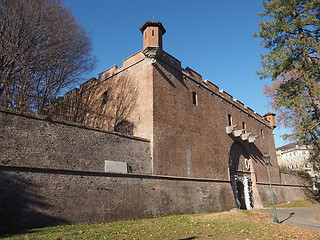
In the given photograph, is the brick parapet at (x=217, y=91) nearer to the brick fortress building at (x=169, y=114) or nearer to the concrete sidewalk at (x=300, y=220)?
the brick fortress building at (x=169, y=114)

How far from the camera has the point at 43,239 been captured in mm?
6387

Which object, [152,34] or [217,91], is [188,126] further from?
[217,91]

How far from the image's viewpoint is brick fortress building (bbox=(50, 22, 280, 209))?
46.3 feet

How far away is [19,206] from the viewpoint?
7863mm

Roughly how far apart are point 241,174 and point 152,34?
50.8 ft

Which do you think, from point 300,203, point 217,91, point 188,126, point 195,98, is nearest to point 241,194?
point 300,203

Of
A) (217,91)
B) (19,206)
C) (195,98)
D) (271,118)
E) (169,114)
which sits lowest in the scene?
(19,206)

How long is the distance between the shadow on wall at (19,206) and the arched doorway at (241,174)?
52.6ft

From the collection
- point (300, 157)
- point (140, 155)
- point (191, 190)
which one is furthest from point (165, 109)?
point (300, 157)

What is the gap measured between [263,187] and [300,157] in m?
34.3

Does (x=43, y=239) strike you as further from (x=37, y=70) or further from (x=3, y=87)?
(x=37, y=70)

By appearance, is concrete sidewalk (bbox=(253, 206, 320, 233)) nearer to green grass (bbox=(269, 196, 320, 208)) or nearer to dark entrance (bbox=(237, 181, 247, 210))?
dark entrance (bbox=(237, 181, 247, 210))

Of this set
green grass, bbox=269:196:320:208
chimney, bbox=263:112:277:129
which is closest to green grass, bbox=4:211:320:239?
green grass, bbox=269:196:320:208

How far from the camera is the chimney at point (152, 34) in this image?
1460 centimetres
